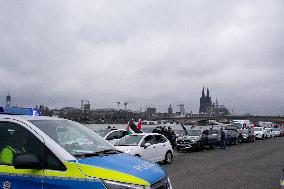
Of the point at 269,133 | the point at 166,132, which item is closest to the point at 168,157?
the point at 166,132

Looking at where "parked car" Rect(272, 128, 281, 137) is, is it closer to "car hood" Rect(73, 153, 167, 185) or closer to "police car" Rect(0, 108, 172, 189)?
"car hood" Rect(73, 153, 167, 185)

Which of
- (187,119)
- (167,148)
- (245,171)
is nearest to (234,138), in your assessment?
(167,148)

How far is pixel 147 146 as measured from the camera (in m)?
17.2

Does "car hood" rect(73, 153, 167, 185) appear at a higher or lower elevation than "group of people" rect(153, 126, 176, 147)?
higher

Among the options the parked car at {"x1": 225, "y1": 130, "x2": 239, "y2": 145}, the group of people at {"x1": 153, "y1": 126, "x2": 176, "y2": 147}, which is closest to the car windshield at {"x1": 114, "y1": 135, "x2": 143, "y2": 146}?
the group of people at {"x1": 153, "y1": 126, "x2": 176, "y2": 147}

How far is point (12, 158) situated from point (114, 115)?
79.3 meters

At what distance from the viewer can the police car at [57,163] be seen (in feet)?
14.8

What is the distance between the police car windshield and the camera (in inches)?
199

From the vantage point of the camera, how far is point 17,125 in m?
5.13

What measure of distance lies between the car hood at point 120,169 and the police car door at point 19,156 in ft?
1.75

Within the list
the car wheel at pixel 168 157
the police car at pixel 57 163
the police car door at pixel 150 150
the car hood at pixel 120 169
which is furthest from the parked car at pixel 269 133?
the police car at pixel 57 163

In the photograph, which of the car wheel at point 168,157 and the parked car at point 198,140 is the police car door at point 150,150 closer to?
the car wheel at point 168,157

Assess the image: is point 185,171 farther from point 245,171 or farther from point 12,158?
point 12,158

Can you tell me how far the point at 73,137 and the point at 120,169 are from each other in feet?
3.81
